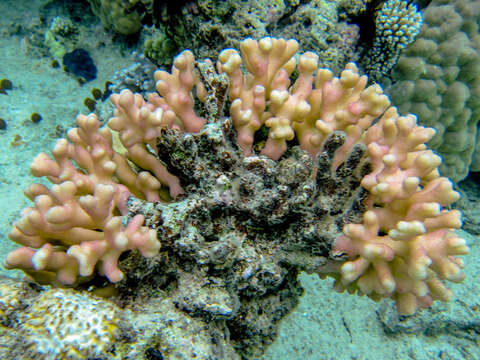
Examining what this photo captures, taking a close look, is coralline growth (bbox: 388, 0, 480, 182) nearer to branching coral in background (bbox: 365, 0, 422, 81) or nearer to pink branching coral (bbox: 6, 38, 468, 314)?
branching coral in background (bbox: 365, 0, 422, 81)

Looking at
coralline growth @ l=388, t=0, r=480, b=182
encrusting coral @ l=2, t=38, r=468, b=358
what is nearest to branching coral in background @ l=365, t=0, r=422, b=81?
coralline growth @ l=388, t=0, r=480, b=182

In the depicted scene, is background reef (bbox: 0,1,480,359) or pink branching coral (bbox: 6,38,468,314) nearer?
pink branching coral (bbox: 6,38,468,314)

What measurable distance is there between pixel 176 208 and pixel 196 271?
1.34 ft

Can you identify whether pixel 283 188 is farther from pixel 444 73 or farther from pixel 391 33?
pixel 444 73

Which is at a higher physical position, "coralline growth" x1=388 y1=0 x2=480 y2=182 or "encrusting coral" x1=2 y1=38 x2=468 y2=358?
"coralline growth" x1=388 y1=0 x2=480 y2=182

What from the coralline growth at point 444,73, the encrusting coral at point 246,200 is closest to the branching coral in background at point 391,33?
the coralline growth at point 444,73

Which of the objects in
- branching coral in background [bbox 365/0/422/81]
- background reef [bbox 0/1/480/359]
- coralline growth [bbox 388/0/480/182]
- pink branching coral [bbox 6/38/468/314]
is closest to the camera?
pink branching coral [bbox 6/38/468/314]

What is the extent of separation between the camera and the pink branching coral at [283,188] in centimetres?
165

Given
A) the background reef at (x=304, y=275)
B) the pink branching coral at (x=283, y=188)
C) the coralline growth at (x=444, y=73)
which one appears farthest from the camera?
the coralline growth at (x=444, y=73)

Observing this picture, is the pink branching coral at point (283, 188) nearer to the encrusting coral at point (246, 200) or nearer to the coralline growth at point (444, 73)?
the encrusting coral at point (246, 200)

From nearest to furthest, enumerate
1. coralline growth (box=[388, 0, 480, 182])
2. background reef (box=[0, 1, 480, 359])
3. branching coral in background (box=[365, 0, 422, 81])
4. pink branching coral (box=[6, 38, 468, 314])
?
pink branching coral (box=[6, 38, 468, 314]) < background reef (box=[0, 1, 480, 359]) < branching coral in background (box=[365, 0, 422, 81]) < coralline growth (box=[388, 0, 480, 182])

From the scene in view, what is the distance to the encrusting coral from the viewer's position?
1.69m

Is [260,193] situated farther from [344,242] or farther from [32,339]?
[32,339]

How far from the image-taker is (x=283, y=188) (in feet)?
6.26
